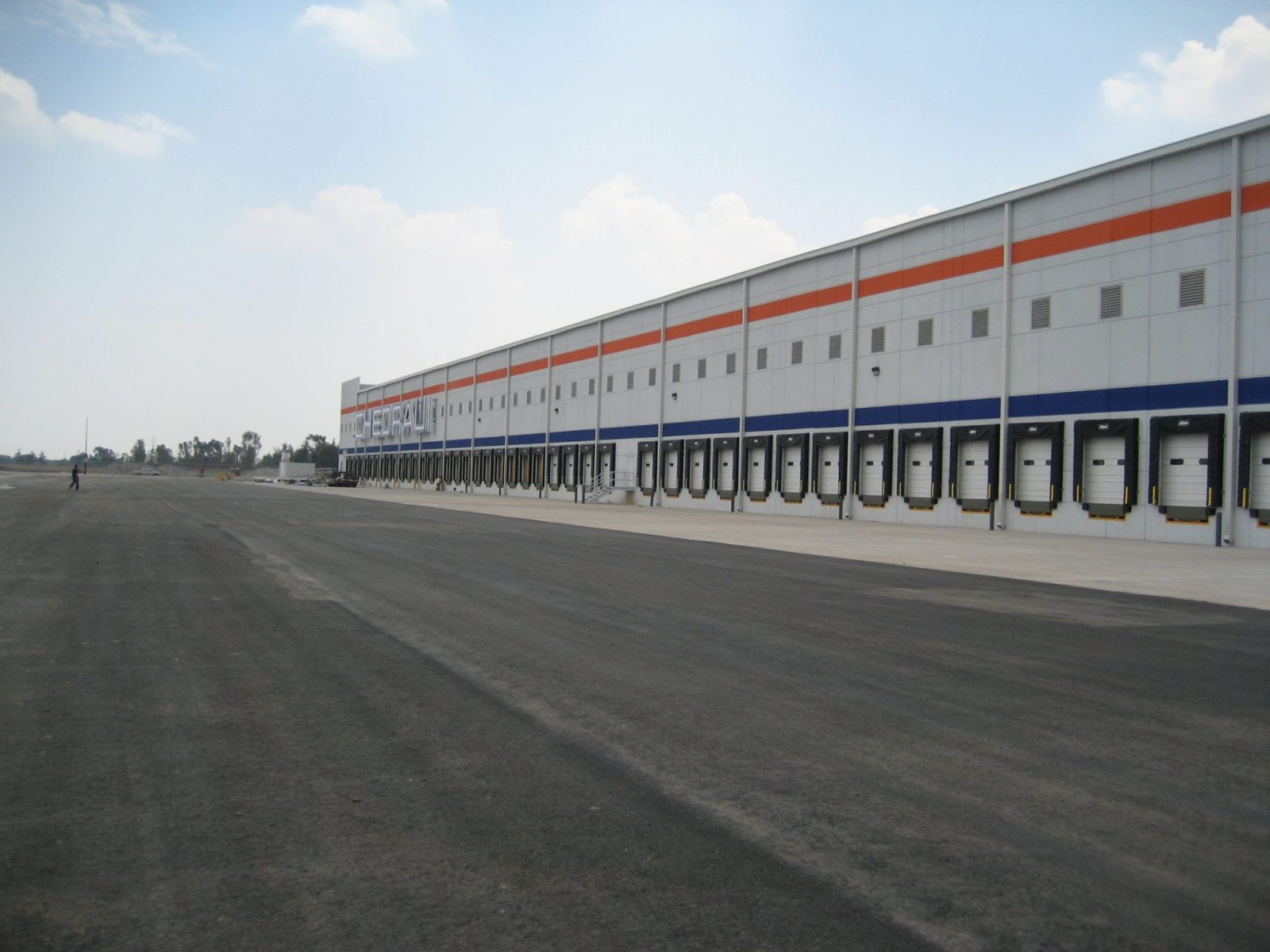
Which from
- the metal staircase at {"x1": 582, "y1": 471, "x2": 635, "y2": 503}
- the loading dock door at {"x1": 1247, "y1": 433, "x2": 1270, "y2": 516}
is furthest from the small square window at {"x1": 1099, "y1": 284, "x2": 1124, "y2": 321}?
the metal staircase at {"x1": 582, "y1": 471, "x2": 635, "y2": 503}

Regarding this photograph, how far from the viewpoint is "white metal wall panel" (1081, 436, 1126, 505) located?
26.6 meters

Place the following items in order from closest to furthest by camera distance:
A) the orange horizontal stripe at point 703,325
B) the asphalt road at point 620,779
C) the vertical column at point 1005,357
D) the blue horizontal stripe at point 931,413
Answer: the asphalt road at point 620,779 → the vertical column at point 1005,357 → the blue horizontal stripe at point 931,413 → the orange horizontal stripe at point 703,325

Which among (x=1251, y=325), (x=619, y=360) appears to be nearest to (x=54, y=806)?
(x=1251, y=325)

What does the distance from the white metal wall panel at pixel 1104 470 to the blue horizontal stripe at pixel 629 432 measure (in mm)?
24612

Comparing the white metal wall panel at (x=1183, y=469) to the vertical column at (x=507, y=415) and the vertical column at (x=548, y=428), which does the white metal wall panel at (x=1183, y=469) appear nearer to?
the vertical column at (x=548, y=428)

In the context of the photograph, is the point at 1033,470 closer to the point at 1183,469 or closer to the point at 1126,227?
the point at 1183,469

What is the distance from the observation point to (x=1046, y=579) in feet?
47.2

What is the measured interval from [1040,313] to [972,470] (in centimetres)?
552

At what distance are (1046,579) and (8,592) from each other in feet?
46.6

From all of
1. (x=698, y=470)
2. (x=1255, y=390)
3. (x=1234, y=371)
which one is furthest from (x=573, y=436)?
(x=1255, y=390)

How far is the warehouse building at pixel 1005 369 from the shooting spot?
24203 millimetres

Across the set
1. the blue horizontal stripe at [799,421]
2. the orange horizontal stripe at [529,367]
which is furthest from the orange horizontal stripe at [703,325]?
the orange horizontal stripe at [529,367]

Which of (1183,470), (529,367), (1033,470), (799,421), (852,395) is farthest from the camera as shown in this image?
(529,367)

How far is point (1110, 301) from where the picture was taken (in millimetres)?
27141
